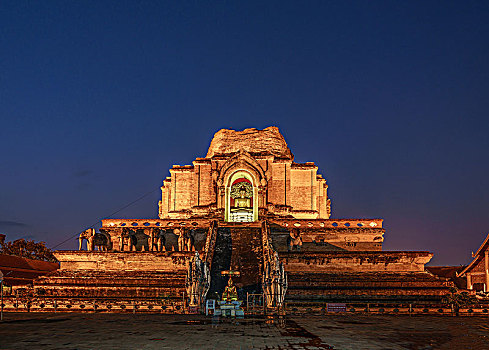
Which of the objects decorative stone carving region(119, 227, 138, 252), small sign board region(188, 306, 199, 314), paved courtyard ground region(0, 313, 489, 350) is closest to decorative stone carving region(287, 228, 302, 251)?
decorative stone carving region(119, 227, 138, 252)

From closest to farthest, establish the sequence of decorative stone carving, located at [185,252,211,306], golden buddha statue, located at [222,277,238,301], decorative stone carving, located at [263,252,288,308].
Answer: golden buddha statue, located at [222,277,238,301]
decorative stone carving, located at [263,252,288,308]
decorative stone carving, located at [185,252,211,306]

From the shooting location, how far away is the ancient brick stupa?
80.6 feet

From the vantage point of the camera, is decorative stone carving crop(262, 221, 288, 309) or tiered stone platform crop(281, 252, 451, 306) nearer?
decorative stone carving crop(262, 221, 288, 309)

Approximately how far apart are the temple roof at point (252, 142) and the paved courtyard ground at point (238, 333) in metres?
29.1

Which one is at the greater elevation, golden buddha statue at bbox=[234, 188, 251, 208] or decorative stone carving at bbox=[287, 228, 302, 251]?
golden buddha statue at bbox=[234, 188, 251, 208]

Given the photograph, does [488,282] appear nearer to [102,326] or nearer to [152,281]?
[152,281]

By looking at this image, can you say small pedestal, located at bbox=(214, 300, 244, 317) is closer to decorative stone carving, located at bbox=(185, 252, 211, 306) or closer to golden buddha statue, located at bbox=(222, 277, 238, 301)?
golden buddha statue, located at bbox=(222, 277, 238, 301)

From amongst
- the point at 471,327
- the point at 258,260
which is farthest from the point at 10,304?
the point at 471,327

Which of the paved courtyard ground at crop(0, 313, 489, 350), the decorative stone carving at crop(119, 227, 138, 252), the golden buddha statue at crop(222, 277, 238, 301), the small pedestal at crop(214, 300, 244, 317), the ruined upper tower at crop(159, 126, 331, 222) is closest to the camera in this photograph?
the paved courtyard ground at crop(0, 313, 489, 350)

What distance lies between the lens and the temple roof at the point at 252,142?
153ft

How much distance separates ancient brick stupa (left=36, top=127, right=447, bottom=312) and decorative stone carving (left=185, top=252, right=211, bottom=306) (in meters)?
0.05

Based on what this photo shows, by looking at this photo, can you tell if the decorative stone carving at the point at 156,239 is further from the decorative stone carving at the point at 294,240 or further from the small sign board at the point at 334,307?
the small sign board at the point at 334,307

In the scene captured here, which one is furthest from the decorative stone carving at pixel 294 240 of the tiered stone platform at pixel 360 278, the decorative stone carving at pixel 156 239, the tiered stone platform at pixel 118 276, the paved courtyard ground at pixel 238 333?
the paved courtyard ground at pixel 238 333

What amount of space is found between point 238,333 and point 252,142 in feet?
113
